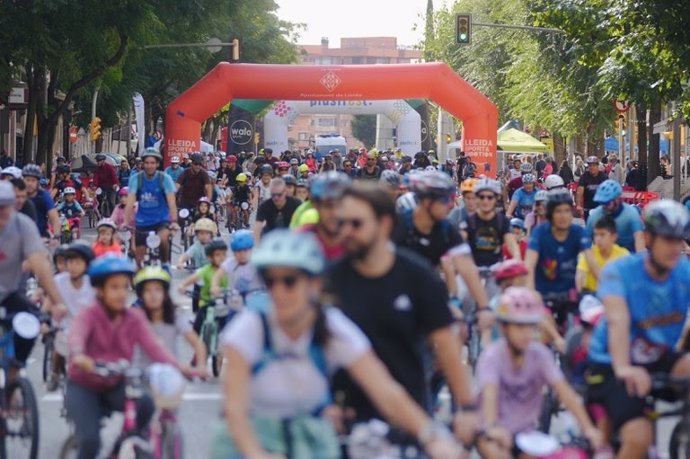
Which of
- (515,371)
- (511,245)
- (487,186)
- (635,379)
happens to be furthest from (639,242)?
(635,379)

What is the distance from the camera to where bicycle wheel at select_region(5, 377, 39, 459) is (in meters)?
9.13

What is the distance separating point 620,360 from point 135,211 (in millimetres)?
12541

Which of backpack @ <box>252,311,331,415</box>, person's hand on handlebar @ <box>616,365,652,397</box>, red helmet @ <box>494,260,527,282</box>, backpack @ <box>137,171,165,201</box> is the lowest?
person's hand on handlebar @ <box>616,365,652,397</box>

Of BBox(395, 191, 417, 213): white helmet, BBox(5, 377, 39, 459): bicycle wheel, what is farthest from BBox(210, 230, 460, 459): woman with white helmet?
BBox(395, 191, 417, 213): white helmet

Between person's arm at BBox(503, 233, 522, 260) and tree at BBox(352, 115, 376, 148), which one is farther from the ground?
tree at BBox(352, 115, 376, 148)

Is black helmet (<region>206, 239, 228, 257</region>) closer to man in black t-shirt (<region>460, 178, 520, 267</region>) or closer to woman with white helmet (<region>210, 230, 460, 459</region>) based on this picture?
man in black t-shirt (<region>460, 178, 520, 267</region>)

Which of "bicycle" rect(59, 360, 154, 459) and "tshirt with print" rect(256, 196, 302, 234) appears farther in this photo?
"tshirt with print" rect(256, 196, 302, 234)

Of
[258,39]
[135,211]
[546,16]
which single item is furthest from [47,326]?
[258,39]

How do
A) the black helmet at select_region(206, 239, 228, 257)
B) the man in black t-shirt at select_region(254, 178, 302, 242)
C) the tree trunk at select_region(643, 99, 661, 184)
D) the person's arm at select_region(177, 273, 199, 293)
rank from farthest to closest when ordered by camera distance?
the tree trunk at select_region(643, 99, 661, 184) → the man in black t-shirt at select_region(254, 178, 302, 242) → the black helmet at select_region(206, 239, 228, 257) → the person's arm at select_region(177, 273, 199, 293)

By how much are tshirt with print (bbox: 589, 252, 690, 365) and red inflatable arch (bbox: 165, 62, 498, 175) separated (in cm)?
→ 3175

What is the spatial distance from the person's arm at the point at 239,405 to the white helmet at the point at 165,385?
2.12 meters

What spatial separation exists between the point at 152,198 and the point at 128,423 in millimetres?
10595

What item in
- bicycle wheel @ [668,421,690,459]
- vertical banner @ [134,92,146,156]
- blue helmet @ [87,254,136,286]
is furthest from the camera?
vertical banner @ [134,92,146,156]

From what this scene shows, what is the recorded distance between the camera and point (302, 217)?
37.2 ft
